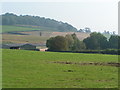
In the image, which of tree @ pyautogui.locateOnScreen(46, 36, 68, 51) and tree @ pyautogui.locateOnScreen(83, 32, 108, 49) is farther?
tree @ pyautogui.locateOnScreen(83, 32, 108, 49)

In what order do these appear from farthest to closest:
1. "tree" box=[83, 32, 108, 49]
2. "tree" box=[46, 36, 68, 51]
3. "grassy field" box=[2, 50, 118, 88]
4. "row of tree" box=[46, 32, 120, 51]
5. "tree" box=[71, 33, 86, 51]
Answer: "tree" box=[83, 32, 108, 49] < "tree" box=[71, 33, 86, 51] < "row of tree" box=[46, 32, 120, 51] < "tree" box=[46, 36, 68, 51] < "grassy field" box=[2, 50, 118, 88]

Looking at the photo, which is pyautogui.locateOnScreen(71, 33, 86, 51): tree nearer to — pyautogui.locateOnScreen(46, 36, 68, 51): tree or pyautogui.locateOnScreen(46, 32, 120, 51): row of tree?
pyautogui.locateOnScreen(46, 32, 120, 51): row of tree

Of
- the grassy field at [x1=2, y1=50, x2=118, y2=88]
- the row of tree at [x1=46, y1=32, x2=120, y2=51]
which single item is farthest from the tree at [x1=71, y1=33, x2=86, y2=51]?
the grassy field at [x1=2, y1=50, x2=118, y2=88]

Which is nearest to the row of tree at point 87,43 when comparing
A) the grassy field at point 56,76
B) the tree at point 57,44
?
the tree at point 57,44

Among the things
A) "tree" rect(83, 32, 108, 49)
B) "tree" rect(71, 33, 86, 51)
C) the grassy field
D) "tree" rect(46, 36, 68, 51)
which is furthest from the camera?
"tree" rect(83, 32, 108, 49)

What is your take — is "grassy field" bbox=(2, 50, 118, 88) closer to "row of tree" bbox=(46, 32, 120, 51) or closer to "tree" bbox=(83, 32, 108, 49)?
"row of tree" bbox=(46, 32, 120, 51)

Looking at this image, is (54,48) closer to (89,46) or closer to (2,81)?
(89,46)

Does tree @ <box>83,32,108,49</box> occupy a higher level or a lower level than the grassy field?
higher

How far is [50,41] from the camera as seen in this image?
348 feet

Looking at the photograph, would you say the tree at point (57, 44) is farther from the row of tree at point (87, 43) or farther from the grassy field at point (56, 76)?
the grassy field at point (56, 76)

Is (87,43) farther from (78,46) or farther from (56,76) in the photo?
(56,76)

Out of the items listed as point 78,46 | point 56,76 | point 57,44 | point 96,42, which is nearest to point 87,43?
point 96,42

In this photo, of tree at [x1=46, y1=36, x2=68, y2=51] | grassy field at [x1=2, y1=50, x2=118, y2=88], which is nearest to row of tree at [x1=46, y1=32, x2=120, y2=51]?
tree at [x1=46, y1=36, x2=68, y2=51]

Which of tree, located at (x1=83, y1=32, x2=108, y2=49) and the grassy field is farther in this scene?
tree, located at (x1=83, y1=32, x2=108, y2=49)
